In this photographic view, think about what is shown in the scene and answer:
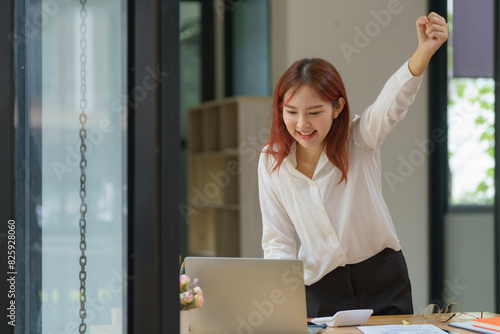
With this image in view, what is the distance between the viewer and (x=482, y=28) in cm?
434

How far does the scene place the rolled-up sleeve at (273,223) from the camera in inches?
84.9

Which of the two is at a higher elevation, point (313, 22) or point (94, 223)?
point (313, 22)

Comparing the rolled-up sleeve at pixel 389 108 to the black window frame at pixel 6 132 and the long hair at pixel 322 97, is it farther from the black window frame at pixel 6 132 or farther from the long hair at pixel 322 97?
the black window frame at pixel 6 132

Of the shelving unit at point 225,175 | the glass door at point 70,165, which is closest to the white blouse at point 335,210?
the glass door at point 70,165

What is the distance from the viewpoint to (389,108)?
1980mm

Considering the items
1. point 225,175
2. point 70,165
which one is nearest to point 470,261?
point 225,175

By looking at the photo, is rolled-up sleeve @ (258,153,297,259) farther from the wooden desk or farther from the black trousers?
the wooden desk

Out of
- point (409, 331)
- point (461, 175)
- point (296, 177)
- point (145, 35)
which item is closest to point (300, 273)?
point (409, 331)

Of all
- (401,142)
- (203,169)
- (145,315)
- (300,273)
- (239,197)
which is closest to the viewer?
(145,315)

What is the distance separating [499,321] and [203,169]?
4.10 metres

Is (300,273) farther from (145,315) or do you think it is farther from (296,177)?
(145,315)

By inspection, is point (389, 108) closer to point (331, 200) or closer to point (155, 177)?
point (331, 200)

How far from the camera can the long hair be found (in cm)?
208

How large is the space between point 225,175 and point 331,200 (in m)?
3.25
